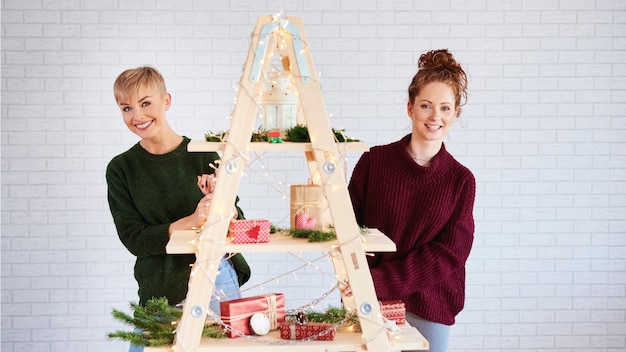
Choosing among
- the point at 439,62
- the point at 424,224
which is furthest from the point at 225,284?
the point at 439,62

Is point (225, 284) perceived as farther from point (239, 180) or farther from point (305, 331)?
point (239, 180)

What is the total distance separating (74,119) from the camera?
538cm

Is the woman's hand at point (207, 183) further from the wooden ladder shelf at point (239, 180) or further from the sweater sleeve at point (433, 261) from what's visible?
A: the sweater sleeve at point (433, 261)

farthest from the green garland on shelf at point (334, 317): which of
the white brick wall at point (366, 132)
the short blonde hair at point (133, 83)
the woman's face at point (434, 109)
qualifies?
the white brick wall at point (366, 132)

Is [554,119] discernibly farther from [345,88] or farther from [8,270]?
[8,270]

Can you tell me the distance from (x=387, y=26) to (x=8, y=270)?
9.69 feet

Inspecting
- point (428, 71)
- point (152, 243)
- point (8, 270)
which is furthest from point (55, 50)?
Result: point (428, 71)

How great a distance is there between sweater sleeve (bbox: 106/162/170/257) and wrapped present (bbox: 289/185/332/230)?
59 cm

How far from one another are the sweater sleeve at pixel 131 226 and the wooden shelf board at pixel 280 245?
0.45m

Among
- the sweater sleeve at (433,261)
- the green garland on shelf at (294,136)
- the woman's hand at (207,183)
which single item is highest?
the green garland on shelf at (294,136)

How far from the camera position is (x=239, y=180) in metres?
2.23

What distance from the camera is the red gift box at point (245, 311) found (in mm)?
2422

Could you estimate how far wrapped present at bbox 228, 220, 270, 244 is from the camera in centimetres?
228

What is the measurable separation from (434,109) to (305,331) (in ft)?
2.95
